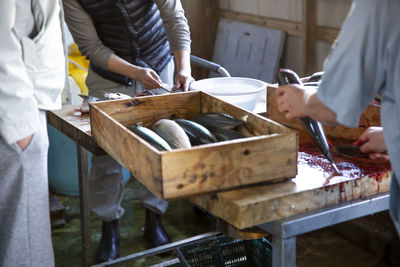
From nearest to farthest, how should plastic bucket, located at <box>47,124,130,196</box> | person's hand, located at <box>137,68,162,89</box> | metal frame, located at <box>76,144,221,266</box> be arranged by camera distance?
metal frame, located at <box>76,144,221,266</box>, person's hand, located at <box>137,68,162,89</box>, plastic bucket, located at <box>47,124,130,196</box>

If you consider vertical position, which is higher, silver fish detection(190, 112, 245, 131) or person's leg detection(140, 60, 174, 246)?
silver fish detection(190, 112, 245, 131)

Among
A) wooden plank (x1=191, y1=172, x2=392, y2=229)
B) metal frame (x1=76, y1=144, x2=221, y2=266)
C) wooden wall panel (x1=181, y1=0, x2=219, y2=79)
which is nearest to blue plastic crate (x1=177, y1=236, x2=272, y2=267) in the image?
metal frame (x1=76, y1=144, x2=221, y2=266)

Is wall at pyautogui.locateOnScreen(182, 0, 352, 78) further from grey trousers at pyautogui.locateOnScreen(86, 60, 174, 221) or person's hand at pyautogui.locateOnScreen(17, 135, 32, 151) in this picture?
person's hand at pyautogui.locateOnScreen(17, 135, 32, 151)

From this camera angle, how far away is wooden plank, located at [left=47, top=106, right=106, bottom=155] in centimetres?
224

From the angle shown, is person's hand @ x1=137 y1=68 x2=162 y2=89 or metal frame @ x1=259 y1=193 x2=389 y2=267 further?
person's hand @ x1=137 y1=68 x2=162 y2=89

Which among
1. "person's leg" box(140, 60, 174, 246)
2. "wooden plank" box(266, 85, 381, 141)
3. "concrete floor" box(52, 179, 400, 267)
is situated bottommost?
"concrete floor" box(52, 179, 400, 267)

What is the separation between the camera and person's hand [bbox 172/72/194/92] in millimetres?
2783

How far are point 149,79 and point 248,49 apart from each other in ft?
8.41

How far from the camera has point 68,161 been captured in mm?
3990

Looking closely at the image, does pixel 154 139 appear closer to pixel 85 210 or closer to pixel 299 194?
pixel 299 194

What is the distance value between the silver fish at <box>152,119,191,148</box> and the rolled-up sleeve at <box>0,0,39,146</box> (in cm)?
47

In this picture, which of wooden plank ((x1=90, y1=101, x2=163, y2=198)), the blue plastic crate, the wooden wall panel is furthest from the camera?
the wooden wall panel

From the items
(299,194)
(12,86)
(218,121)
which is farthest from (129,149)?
(299,194)

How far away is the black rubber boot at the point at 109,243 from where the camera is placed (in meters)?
3.23
